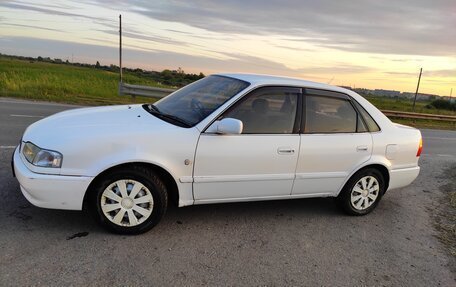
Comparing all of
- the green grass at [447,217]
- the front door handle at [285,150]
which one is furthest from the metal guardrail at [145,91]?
the front door handle at [285,150]

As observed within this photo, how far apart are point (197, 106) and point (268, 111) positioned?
776mm

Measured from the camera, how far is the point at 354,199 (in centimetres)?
497

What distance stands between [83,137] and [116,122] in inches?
17.2

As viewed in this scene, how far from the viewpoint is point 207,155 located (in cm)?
398

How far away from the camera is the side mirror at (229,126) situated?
391cm

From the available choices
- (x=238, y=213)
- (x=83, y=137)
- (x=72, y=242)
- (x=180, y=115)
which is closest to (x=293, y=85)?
(x=180, y=115)

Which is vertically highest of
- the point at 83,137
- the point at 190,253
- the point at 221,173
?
the point at 83,137

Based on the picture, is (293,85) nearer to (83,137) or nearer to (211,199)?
(211,199)

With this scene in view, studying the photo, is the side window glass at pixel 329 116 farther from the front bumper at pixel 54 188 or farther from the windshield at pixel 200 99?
the front bumper at pixel 54 188

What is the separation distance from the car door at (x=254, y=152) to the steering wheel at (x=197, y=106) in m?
0.26

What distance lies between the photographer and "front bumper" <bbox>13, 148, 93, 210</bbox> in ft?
11.7

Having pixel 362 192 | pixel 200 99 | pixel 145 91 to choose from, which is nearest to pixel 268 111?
pixel 200 99

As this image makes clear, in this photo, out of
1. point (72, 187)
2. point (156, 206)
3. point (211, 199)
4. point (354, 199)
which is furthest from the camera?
point (354, 199)

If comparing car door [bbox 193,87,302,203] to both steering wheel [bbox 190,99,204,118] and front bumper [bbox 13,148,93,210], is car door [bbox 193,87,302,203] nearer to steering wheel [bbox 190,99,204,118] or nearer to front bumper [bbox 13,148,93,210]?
steering wheel [bbox 190,99,204,118]
